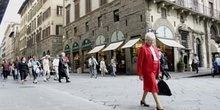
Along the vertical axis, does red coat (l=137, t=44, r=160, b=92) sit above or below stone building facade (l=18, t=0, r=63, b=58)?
below

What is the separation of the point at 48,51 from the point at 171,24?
23181 millimetres

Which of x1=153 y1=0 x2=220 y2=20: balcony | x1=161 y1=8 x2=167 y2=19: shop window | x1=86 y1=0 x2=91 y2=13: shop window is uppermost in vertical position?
x1=86 y1=0 x2=91 y2=13: shop window

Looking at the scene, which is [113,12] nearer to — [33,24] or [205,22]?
[205,22]

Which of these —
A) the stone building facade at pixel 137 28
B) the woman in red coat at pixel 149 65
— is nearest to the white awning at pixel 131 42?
the stone building facade at pixel 137 28

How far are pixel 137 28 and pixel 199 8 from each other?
30.6 ft

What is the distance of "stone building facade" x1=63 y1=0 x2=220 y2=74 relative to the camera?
22.1m

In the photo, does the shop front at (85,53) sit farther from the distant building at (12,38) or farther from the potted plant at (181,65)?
the distant building at (12,38)

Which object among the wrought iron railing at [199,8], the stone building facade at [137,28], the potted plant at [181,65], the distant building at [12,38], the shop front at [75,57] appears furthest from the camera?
the distant building at [12,38]

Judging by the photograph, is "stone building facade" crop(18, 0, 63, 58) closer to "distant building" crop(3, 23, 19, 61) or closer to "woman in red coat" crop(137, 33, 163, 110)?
"distant building" crop(3, 23, 19, 61)

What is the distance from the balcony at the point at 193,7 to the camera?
75.3 ft

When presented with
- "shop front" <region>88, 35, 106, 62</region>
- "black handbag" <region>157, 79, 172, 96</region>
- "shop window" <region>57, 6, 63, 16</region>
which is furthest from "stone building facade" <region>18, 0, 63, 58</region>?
"black handbag" <region>157, 79, 172, 96</region>

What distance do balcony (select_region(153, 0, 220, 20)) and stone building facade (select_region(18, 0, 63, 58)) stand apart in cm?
2085

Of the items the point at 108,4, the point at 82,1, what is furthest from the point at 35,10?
the point at 108,4

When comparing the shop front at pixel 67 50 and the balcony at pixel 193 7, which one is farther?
the shop front at pixel 67 50
